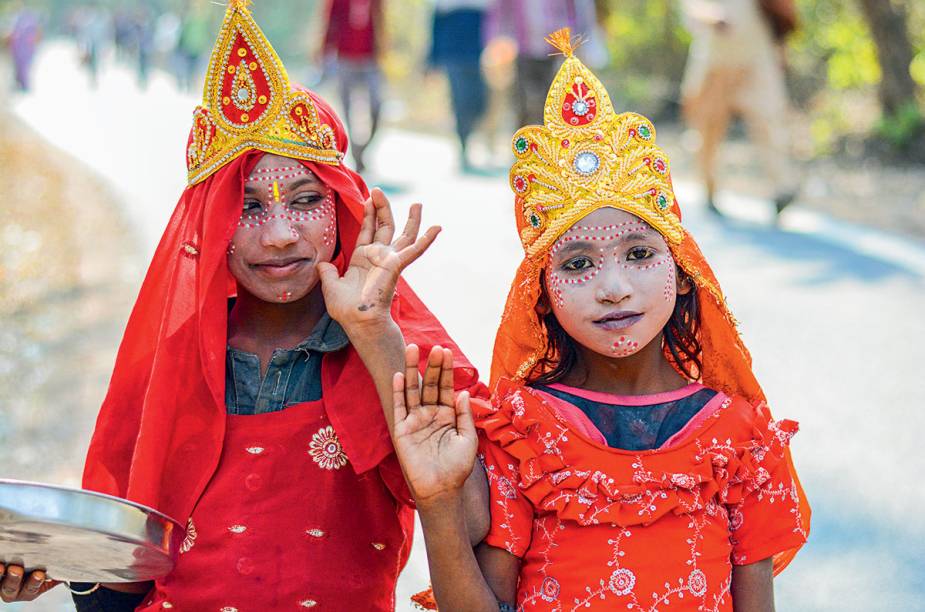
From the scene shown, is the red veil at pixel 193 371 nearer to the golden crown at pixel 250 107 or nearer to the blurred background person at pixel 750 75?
the golden crown at pixel 250 107

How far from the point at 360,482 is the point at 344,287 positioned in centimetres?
50

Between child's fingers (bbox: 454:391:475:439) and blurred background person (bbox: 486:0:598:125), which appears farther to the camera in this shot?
blurred background person (bbox: 486:0:598:125)

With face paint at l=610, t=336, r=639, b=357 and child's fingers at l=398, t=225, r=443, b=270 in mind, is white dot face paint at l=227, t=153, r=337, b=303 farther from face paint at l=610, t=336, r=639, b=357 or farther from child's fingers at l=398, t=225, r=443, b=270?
face paint at l=610, t=336, r=639, b=357

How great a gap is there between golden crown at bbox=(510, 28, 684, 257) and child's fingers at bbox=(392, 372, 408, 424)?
17.6 inches

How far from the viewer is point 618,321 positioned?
307 centimetres

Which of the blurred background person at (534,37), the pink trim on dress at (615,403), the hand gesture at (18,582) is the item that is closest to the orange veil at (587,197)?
the pink trim on dress at (615,403)

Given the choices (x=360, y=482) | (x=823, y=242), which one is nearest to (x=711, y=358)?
(x=360, y=482)

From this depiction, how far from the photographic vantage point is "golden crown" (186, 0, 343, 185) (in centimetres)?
341

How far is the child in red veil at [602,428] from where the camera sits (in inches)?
117

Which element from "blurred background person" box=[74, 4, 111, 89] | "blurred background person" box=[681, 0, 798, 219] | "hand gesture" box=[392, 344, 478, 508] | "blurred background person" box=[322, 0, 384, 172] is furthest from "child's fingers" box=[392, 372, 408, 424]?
"blurred background person" box=[74, 4, 111, 89]

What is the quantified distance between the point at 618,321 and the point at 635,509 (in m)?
0.41

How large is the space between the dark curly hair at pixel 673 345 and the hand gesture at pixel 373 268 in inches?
14.0

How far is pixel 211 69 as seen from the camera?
3.50 metres

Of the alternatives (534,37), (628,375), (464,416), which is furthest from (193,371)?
(534,37)
